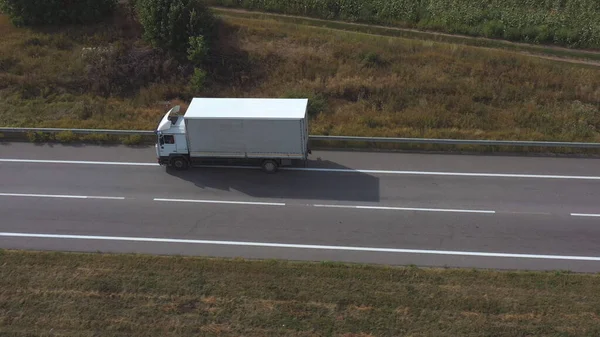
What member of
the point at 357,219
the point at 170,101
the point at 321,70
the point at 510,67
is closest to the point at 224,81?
the point at 170,101

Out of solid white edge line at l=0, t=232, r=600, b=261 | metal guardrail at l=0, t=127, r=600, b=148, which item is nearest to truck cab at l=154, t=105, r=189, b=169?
metal guardrail at l=0, t=127, r=600, b=148

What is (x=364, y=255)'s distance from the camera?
1839 centimetres

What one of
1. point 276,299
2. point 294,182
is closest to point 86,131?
point 294,182

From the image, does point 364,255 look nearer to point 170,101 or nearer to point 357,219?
point 357,219

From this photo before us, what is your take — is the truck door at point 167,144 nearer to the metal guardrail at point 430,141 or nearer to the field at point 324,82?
the metal guardrail at point 430,141

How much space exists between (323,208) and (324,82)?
11.5 meters

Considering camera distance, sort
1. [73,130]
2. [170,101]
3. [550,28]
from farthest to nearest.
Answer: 1. [550,28]
2. [170,101]
3. [73,130]

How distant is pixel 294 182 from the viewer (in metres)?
22.3

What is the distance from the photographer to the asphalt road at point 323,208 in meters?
18.7

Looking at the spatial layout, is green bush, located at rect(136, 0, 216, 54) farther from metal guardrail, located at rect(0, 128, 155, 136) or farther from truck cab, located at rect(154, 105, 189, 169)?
truck cab, located at rect(154, 105, 189, 169)

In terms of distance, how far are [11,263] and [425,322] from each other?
13.6 meters

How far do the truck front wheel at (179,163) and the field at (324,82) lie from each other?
428cm

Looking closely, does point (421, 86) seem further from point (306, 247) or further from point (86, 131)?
point (86, 131)

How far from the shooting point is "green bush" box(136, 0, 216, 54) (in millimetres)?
31109
